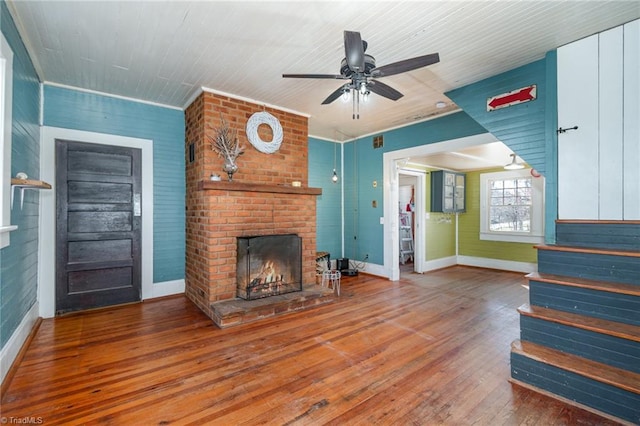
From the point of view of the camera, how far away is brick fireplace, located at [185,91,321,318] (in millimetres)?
3479

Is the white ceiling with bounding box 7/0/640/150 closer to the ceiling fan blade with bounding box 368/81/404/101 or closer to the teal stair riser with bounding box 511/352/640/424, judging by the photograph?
the ceiling fan blade with bounding box 368/81/404/101

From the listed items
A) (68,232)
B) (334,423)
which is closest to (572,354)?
(334,423)

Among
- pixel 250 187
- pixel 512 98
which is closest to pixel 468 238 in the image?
pixel 512 98

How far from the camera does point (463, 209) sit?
7102mm

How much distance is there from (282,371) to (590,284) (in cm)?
244

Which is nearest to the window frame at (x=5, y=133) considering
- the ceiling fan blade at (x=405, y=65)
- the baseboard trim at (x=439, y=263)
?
the ceiling fan blade at (x=405, y=65)

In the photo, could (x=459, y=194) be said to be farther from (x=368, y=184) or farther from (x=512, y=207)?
(x=368, y=184)

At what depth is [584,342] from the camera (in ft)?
6.55

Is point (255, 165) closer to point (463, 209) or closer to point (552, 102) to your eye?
point (552, 102)

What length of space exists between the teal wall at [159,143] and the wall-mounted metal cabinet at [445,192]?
5.22 m

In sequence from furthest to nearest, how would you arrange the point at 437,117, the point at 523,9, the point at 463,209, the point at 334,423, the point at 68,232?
the point at 463,209
the point at 437,117
the point at 68,232
the point at 523,9
the point at 334,423

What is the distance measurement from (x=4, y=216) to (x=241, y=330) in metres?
2.15

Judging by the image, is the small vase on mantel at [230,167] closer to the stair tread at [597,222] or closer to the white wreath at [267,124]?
the white wreath at [267,124]

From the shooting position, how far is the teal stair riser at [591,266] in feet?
6.79
